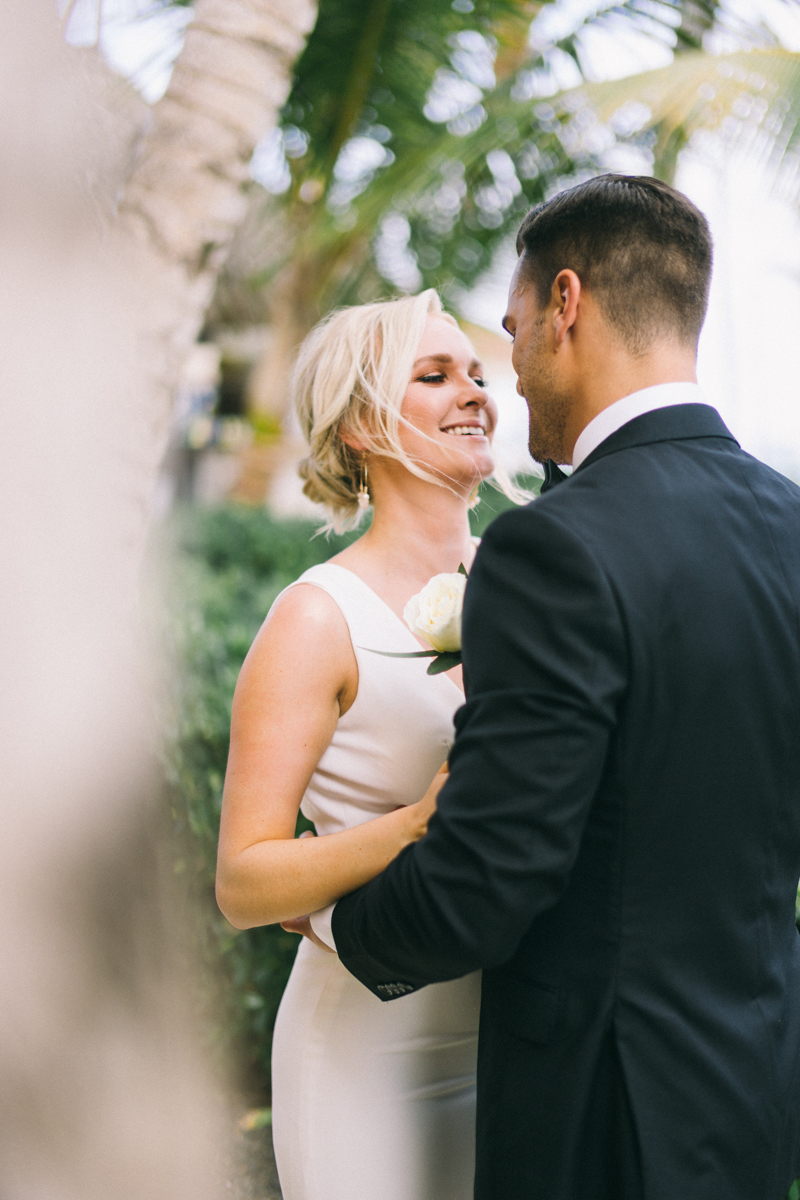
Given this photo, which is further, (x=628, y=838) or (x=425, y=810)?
(x=425, y=810)

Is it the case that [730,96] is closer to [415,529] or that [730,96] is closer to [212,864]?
[415,529]

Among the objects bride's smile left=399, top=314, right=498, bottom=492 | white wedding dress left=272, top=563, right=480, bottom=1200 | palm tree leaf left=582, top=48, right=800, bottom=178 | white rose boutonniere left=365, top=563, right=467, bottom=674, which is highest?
palm tree leaf left=582, top=48, right=800, bottom=178

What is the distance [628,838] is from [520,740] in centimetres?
25

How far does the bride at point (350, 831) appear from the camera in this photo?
68.7 inches

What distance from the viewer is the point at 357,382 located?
223cm

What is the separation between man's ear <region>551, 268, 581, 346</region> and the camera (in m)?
1.51

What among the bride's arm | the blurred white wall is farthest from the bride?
the blurred white wall

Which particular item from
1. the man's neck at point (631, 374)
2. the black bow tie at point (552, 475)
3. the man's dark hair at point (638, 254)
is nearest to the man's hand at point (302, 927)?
the black bow tie at point (552, 475)

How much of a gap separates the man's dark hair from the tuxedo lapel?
12 centimetres

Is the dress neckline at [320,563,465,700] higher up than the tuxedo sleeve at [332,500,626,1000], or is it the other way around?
the tuxedo sleeve at [332,500,626,1000]

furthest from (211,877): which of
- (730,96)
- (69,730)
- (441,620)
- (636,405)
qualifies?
(730,96)

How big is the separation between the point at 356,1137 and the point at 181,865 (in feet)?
5.00

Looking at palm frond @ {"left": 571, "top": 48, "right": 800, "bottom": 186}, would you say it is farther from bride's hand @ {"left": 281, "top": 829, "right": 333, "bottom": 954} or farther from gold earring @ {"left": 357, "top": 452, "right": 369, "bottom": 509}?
bride's hand @ {"left": 281, "top": 829, "right": 333, "bottom": 954}

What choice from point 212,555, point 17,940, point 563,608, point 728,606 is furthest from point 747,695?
point 212,555
